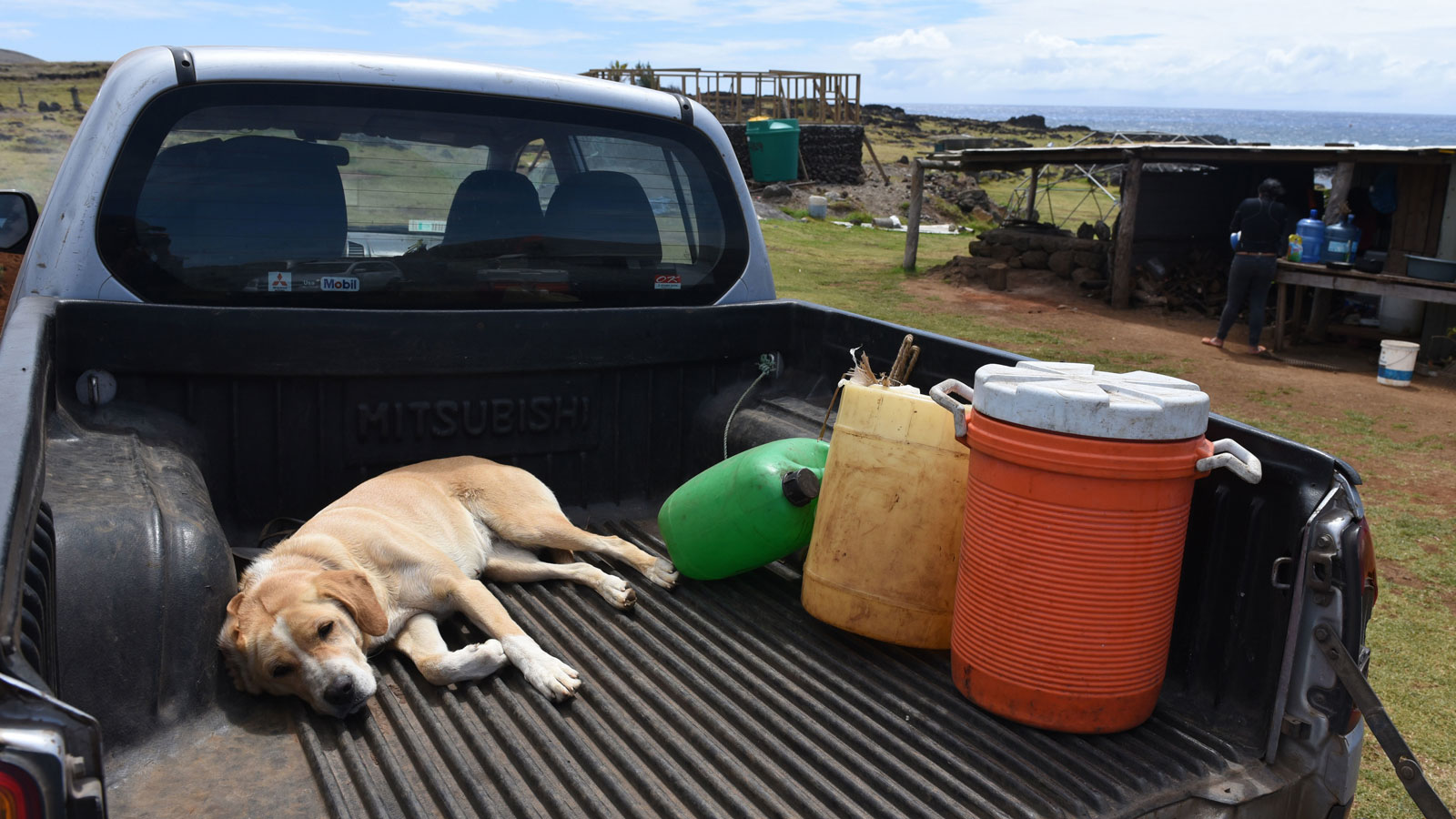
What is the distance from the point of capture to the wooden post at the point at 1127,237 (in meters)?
16.5

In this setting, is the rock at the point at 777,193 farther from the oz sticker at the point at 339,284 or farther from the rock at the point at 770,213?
the oz sticker at the point at 339,284

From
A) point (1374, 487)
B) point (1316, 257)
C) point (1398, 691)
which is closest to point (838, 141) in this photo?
point (1316, 257)

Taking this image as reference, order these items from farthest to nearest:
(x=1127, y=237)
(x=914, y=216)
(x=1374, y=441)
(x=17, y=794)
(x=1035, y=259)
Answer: (x=914, y=216) < (x=1035, y=259) < (x=1127, y=237) < (x=1374, y=441) < (x=17, y=794)

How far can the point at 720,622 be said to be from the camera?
2939 millimetres

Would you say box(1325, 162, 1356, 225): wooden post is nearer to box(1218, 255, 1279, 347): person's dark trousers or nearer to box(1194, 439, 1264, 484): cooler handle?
box(1218, 255, 1279, 347): person's dark trousers

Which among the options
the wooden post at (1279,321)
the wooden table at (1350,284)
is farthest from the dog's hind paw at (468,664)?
the wooden post at (1279,321)

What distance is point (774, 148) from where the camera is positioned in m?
31.1

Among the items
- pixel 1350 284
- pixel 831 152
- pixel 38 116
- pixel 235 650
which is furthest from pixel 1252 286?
pixel 38 116

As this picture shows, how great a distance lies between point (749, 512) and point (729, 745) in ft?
2.99

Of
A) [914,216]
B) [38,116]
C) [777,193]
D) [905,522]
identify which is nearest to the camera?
[905,522]

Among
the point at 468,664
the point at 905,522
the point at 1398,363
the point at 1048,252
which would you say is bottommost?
the point at 1398,363

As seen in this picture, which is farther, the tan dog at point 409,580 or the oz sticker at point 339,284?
the oz sticker at point 339,284

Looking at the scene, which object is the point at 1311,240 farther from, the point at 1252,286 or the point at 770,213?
the point at 770,213

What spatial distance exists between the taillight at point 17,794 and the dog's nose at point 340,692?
1180 millimetres
